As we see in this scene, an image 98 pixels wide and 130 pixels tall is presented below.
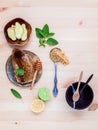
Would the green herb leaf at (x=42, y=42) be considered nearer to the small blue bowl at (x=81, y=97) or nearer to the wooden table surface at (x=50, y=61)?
the wooden table surface at (x=50, y=61)

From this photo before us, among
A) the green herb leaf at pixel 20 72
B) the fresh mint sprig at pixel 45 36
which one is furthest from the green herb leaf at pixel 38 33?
the green herb leaf at pixel 20 72

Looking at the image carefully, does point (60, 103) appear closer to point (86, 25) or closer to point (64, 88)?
point (64, 88)

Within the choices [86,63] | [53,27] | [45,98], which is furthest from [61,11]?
[45,98]

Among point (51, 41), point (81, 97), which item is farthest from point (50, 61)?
point (81, 97)

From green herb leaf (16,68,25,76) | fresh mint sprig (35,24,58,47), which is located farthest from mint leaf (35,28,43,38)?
green herb leaf (16,68,25,76)

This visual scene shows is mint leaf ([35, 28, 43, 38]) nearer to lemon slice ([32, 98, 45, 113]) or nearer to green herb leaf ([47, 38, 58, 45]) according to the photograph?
green herb leaf ([47, 38, 58, 45])

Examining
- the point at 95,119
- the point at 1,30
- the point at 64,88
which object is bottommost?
the point at 95,119
